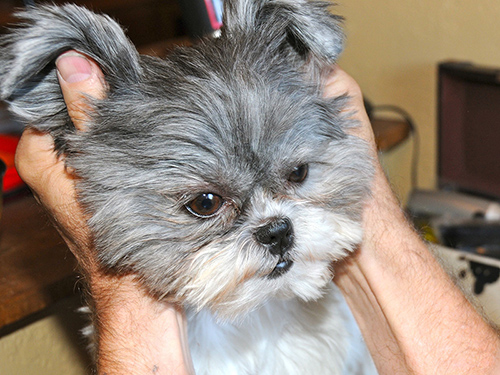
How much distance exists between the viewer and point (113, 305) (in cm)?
132

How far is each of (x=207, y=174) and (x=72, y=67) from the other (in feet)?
1.19

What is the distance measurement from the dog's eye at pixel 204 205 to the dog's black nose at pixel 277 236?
11 centimetres

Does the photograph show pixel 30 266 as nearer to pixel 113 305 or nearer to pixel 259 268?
pixel 113 305

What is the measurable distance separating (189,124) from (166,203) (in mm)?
177

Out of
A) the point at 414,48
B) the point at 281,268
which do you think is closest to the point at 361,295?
the point at 281,268

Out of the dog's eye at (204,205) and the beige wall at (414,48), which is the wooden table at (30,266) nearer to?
the dog's eye at (204,205)

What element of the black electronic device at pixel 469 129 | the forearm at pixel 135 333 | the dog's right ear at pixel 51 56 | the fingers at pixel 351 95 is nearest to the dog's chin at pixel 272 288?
the forearm at pixel 135 333

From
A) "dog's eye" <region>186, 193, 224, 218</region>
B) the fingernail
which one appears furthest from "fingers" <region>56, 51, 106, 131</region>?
"dog's eye" <region>186, 193, 224, 218</region>

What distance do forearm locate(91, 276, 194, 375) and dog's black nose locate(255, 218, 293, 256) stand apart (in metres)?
0.30

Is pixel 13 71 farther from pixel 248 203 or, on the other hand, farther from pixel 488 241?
pixel 488 241

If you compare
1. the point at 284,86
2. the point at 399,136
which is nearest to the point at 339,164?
the point at 284,86

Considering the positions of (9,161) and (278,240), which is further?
(9,161)

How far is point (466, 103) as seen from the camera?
9.96 ft

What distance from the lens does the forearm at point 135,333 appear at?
4.23 feet
